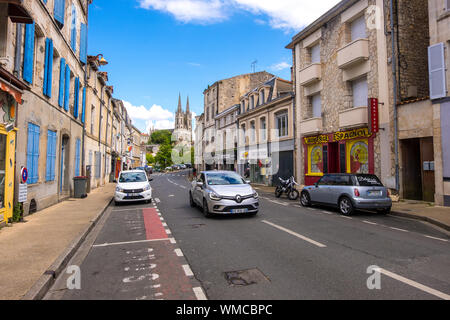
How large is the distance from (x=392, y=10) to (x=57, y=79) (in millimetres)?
16304

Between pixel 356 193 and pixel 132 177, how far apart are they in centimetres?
1060

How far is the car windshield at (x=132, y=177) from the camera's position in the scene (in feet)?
47.4

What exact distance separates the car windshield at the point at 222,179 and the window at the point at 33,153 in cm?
605

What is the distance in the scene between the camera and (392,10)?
45.9 ft

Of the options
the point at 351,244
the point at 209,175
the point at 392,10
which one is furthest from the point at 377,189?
the point at 392,10

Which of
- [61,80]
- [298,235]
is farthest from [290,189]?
[61,80]

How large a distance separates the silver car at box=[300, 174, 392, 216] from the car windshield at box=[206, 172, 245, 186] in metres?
3.65

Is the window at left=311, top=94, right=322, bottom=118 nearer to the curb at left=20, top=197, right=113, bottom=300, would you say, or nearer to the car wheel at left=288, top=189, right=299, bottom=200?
the car wheel at left=288, top=189, right=299, bottom=200

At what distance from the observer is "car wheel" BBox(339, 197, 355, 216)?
33.1ft

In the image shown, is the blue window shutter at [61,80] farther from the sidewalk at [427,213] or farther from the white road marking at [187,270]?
the sidewalk at [427,213]

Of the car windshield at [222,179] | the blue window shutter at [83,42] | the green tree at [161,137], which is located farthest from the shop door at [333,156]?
the green tree at [161,137]

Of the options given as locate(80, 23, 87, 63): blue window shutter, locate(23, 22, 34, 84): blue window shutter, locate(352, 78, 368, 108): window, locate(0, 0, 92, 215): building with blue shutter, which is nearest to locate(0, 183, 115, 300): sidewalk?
locate(0, 0, 92, 215): building with blue shutter

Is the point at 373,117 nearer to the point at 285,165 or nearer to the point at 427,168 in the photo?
the point at 427,168
